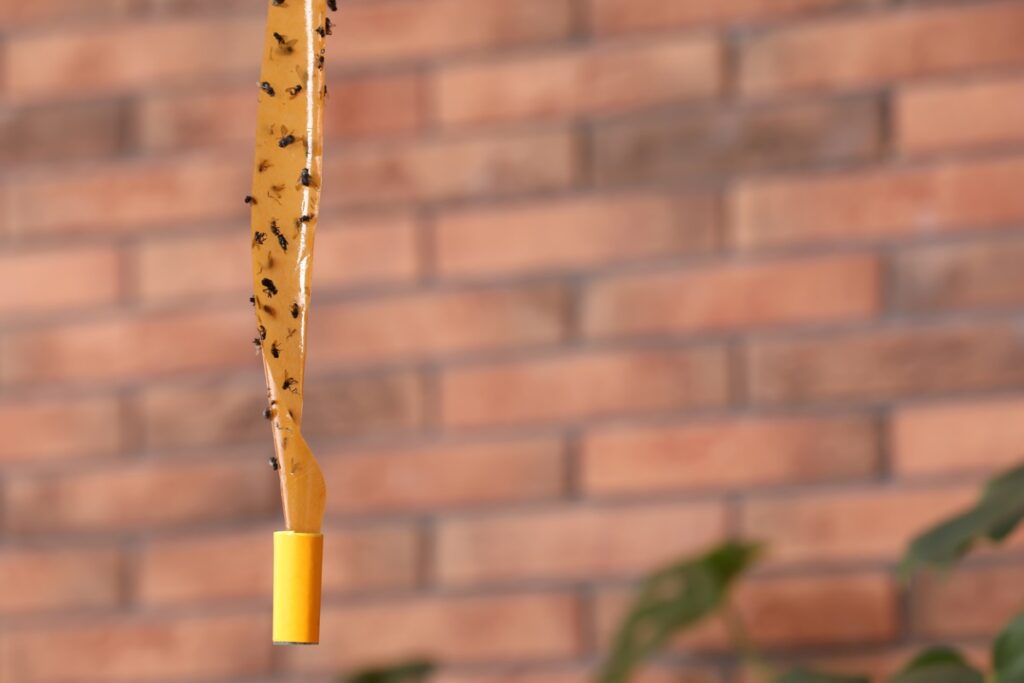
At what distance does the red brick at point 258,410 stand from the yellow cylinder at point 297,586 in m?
1.37

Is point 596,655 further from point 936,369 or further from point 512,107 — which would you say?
point 512,107

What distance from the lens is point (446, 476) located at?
1655 millimetres

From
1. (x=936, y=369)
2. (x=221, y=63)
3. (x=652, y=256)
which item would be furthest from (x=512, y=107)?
(x=936, y=369)

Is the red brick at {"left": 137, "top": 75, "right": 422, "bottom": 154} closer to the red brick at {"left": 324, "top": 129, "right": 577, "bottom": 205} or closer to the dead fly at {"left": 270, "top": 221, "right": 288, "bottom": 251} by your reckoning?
the red brick at {"left": 324, "top": 129, "right": 577, "bottom": 205}

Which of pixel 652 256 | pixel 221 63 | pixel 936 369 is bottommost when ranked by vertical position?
pixel 936 369

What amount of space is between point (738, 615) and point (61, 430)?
735mm

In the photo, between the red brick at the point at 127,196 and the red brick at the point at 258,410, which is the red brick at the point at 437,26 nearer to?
the red brick at the point at 127,196

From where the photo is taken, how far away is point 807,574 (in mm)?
1542

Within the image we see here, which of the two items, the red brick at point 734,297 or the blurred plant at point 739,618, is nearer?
the blurred plant at point 739,618

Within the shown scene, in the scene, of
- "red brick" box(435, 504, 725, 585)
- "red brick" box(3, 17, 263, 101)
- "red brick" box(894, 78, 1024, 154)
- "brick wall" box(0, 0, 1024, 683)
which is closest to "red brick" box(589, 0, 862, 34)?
"brick wall" box(0, 0, 1024, 683)

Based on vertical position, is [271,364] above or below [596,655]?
above

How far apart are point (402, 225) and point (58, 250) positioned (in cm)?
39

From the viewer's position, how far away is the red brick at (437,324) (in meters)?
1.64

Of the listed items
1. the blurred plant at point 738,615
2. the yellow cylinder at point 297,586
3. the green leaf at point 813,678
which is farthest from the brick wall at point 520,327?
the yellow cylinder at point 297,586
